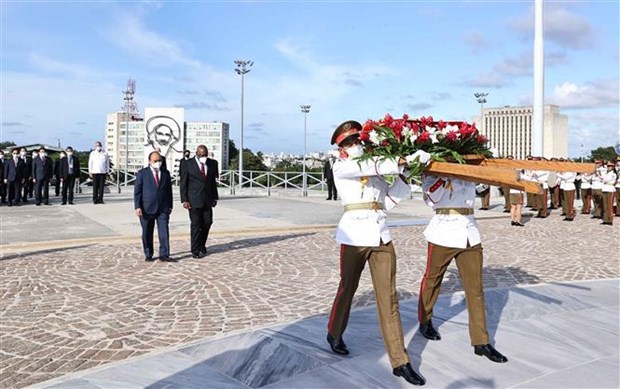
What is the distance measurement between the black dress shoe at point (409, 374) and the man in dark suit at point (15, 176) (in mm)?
A: 16003

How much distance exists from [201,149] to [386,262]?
5.65 metres

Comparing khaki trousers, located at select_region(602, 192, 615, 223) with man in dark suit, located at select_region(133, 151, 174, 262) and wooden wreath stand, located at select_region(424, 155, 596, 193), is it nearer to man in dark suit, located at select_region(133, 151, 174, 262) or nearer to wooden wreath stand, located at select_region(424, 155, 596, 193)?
man in dark suit, located at select_region(133, 151, 174, 262)

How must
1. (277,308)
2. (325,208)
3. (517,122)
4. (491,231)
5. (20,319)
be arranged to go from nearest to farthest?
(20,319) < (277,308) < (491,231) < (325,208) < (517,122)

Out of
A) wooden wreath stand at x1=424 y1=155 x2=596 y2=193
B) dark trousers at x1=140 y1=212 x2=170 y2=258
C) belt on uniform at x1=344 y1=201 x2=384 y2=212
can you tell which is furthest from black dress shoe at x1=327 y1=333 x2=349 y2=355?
dark trousers at x1=140 y1=212 x2=170 y2=258

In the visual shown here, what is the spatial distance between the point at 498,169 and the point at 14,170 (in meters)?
16.5

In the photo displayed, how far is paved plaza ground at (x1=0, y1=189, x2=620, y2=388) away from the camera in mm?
4672

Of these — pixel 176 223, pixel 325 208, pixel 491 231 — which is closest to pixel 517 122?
pixel 325 208

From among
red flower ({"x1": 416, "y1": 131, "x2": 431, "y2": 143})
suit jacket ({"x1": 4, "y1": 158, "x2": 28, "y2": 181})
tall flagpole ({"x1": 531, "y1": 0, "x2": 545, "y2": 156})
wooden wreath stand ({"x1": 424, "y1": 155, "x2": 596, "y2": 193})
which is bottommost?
wooden wreath stand ({"x1": 424, "y1": 155, "x2": 596, "y2": 193})

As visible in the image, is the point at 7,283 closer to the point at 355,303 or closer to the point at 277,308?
the point at 277,308

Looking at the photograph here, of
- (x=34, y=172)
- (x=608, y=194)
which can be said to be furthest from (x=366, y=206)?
(x=34, y=172)

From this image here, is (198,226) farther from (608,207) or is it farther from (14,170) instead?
(608,207)

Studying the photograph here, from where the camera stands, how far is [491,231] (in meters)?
12.7

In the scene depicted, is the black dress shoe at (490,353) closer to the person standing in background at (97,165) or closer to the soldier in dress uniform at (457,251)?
the soldier in dress uniform at (457,251)

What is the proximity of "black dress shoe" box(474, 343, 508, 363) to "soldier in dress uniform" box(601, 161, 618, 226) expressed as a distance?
40.4 feet
